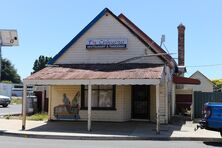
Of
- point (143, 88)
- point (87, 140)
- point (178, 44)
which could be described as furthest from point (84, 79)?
point (178, 44)

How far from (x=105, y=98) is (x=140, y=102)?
190 centimetres

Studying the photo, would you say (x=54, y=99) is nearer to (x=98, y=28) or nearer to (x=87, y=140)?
(x=98, y=28)

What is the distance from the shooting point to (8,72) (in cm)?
11581

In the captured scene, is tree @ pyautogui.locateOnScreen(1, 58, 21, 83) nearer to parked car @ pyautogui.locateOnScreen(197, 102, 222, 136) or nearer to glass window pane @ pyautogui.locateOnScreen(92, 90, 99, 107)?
glass window pane @ pyautogui.locateOnScreen(92, 90, 99, 107)

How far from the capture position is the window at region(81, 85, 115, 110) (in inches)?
946

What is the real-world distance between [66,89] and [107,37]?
11.6ft

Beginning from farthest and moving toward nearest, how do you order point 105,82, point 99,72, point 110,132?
point 99,72 → point 105,82 → point 110,132

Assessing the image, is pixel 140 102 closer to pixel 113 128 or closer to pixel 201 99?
pixel 113 128

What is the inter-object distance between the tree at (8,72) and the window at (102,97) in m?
93.3

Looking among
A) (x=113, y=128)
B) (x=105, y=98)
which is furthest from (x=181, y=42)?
(x=113, y=128)

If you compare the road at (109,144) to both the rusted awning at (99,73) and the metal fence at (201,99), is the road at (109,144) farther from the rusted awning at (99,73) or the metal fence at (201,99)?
the metal fence at (201,99)

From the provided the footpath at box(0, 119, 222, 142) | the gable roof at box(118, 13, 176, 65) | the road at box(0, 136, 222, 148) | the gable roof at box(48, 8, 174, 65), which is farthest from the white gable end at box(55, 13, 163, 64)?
the road at box(0, 136, 222, 148)

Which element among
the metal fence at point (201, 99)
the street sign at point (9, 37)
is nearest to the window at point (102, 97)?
the street sign at point (9, 37)

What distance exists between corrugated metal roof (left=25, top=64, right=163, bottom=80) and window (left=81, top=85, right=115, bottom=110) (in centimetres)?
121
